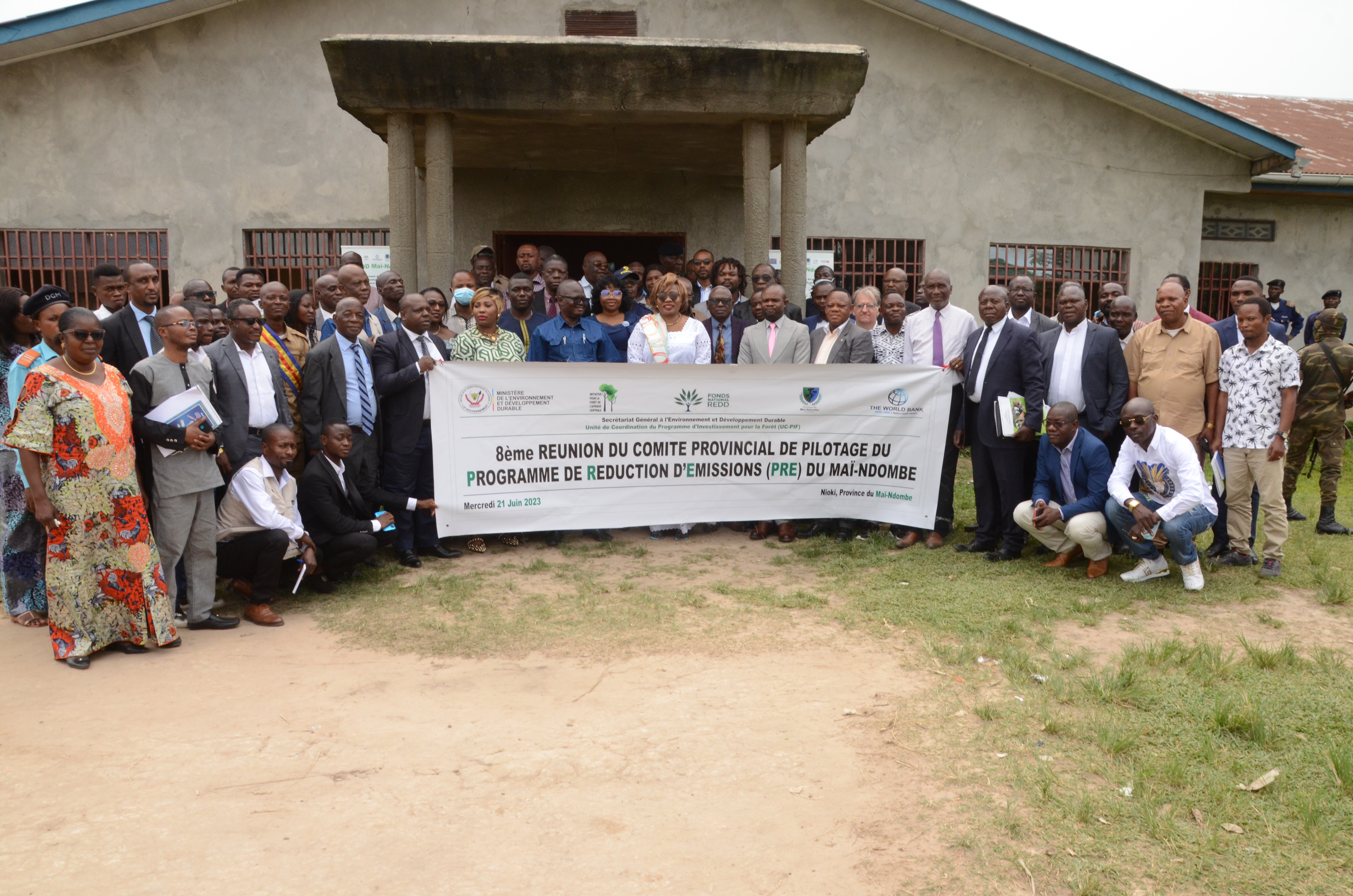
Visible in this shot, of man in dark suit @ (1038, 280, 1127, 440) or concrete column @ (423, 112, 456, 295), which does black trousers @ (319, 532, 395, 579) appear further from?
man in dark suit @ (1038, 280, 1127, 440)

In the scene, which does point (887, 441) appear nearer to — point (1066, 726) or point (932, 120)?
point (1066, 726)

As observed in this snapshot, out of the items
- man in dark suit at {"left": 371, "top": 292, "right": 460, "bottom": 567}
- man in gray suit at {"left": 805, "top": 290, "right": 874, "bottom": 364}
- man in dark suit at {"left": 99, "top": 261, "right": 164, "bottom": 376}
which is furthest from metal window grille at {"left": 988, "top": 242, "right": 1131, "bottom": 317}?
man in dark suit at {"left": 99, "top": 261, "right": 164, "bottom": 376}

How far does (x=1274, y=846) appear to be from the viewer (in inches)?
121

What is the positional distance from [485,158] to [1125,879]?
9981mm

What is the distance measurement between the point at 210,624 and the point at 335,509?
971 millimetres

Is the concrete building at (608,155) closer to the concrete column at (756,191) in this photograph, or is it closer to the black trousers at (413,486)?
the concrete column at (756,191)

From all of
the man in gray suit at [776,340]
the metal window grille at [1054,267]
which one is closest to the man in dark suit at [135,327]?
the man in gray suit at [776,340]

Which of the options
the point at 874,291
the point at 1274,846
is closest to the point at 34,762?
the point at 1274,846

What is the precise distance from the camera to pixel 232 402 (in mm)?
5516

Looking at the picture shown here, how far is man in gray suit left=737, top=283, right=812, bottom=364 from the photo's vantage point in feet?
23.9

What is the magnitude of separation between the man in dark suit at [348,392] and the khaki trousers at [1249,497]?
5892 mm

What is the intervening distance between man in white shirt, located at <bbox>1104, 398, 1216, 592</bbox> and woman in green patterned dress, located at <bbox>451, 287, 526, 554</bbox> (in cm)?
417

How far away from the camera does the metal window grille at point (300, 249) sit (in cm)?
1159

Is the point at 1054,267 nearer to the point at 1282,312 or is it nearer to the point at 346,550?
the point at 1282,312
